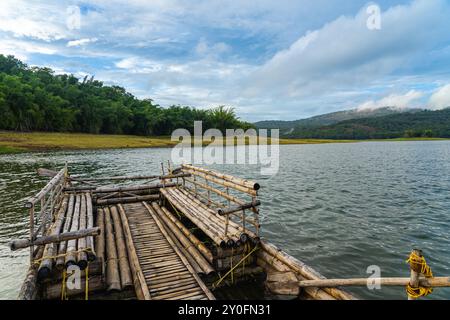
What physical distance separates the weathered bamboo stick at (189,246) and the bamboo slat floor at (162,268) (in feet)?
1.78

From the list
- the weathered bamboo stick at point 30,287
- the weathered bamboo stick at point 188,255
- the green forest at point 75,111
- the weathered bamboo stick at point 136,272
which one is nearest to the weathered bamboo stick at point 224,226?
the weathered bamboo stick at point 188,255

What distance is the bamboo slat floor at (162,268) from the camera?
7668 mm

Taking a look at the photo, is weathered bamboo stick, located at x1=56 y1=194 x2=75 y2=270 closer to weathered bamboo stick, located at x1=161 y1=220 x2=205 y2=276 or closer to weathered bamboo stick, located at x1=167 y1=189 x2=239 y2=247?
weathered bamboo stick, located at x1=161 y1=220 x2=205 y2=276

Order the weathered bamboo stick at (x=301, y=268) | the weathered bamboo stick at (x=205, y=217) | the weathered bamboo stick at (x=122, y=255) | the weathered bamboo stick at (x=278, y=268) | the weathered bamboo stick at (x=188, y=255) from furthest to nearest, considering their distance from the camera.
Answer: the weathered bamboo stick at (x=205, y=217) → the weathered bamboo stick at (x=188, y=255) → the weathered bamboo stick at (x=122, y=255) → the weathered bamboo stick at (x=278, y=268) → the weathered bamboo stick at (x=301, y=268)

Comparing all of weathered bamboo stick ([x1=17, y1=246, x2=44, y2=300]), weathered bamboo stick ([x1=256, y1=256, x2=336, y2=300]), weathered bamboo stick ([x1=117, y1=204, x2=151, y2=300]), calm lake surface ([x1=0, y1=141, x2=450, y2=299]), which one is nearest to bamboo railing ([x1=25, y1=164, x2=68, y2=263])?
weathered bamboo stick ([x1=17, y1=246, x2=44, y2=300])

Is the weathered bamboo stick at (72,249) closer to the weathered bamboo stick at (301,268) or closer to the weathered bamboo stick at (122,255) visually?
the weathered bamboo stick at (122,255)

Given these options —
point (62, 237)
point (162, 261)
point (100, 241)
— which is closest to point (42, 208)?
point (100, 241)

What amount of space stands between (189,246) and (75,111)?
360 feet

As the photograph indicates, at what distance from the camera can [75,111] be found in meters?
105

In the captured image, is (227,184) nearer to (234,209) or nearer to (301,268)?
(234,209)

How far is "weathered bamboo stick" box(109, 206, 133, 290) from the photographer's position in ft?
27.1

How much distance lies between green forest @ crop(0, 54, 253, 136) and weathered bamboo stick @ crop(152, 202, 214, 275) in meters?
88.0
